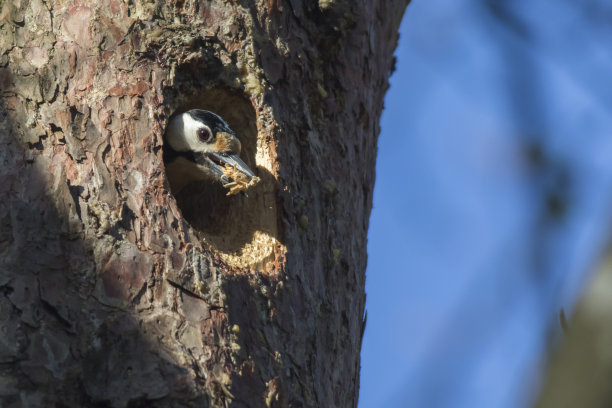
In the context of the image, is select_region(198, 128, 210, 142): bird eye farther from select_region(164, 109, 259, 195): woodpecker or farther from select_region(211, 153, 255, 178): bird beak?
select_region(211, 153, 255, 178): bird beak

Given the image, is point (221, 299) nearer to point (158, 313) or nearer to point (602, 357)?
point (158, 313)

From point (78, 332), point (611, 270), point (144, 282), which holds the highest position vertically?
point (144, 282)

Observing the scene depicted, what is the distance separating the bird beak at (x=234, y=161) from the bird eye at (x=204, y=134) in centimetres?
11

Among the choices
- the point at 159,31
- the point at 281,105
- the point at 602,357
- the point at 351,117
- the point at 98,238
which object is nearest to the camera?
the point at 602,357

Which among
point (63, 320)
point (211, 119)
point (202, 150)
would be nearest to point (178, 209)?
point (63, 320)

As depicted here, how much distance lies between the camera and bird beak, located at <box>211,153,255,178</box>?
375 centimetres

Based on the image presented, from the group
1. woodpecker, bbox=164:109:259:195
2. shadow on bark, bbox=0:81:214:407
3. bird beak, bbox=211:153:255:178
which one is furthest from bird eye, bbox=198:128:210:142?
shadow on bark, bbox=0:81:214:407

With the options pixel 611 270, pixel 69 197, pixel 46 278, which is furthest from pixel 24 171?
pixel 611 270

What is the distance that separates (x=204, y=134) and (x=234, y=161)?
269 mm

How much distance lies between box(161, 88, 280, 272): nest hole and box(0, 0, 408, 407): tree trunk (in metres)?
0.01

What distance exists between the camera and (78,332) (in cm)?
267

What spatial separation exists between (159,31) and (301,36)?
26.7 inches

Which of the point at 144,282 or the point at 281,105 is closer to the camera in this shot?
the point at 144,282

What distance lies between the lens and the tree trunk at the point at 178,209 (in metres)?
2.68
